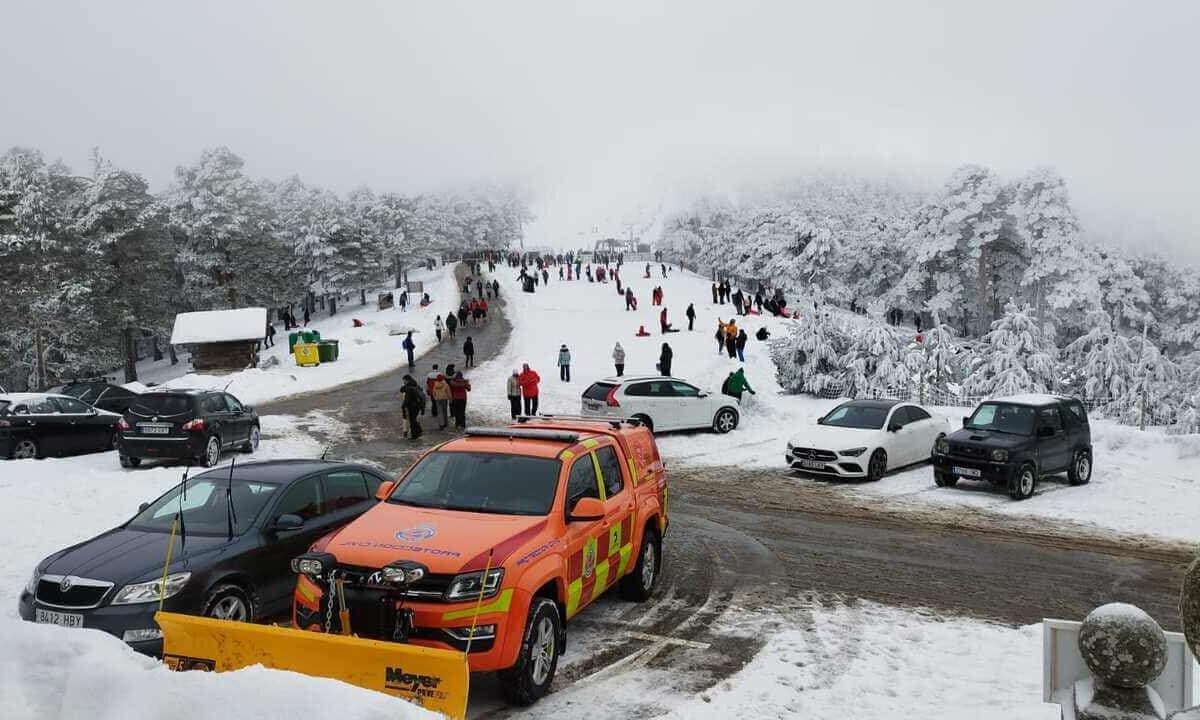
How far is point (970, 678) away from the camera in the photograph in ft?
24.0

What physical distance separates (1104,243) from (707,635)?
A: 87.2 metres

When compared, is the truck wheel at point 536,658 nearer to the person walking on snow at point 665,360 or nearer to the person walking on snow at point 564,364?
the person walking on snow at point 665,360

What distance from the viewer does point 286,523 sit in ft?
27.1

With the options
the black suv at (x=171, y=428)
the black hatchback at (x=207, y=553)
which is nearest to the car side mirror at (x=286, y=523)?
the black hatchback at (x=207, y=553)

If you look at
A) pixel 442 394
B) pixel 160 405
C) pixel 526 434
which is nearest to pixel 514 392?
pixel 442 394

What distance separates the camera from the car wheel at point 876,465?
55.9 feet

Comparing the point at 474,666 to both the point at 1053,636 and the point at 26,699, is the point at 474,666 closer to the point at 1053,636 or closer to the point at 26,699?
the point at 26,699

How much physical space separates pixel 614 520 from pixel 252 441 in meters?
13.7

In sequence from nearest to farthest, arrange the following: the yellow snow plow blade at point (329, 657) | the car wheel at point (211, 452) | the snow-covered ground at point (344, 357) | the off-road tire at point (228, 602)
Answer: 1. the yellow snow plow blade at point (329, 657)
2. the off-road tire at point (228, 602)
3. the car wheel at point (211, 452)
4. the snow-covered ground at point (344, 357)

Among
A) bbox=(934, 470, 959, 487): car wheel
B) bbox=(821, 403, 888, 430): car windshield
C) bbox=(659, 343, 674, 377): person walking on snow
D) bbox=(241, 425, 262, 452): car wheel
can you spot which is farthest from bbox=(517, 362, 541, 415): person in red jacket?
bbox=(934, 470, 959, 487): car wheel

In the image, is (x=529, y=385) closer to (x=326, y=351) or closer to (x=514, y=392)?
(x=514, y=392)

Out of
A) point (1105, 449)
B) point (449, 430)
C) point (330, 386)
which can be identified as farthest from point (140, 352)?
point (1105, 449)

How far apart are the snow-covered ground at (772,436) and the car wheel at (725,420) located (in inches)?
10.4

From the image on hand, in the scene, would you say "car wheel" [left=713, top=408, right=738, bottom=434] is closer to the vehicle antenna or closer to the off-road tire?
the vehicle antenna
